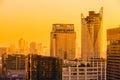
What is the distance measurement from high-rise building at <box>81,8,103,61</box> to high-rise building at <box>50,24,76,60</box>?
49 cm

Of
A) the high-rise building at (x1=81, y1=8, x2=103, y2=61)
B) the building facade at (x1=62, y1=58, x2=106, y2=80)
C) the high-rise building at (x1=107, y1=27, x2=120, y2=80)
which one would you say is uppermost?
the high-rise building at (x1=81, y1=8, x2=103, y2=61)

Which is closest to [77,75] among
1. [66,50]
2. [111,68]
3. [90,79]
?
[90,79]

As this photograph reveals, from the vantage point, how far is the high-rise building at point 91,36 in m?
15.4

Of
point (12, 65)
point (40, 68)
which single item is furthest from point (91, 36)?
point (40, 68)

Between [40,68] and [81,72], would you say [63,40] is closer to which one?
[81,72]

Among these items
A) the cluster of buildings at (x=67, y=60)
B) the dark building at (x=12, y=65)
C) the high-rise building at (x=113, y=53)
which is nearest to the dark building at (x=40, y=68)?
the cluster of buildings at (x=67, y=60)

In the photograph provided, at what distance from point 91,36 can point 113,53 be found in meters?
8.58

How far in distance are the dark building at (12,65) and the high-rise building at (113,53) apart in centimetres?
584

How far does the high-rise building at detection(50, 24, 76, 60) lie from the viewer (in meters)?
14.8

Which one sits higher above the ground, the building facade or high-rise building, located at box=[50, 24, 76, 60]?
high-rise building, located at box=[50, 24, 76, 60]

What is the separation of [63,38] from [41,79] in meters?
8.94

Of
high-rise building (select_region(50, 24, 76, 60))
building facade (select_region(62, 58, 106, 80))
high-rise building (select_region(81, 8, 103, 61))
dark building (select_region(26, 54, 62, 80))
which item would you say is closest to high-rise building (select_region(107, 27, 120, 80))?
dark building (select_region(26, 54, 62, 80))

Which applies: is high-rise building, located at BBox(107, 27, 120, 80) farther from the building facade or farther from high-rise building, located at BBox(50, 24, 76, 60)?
high-rise building, located at BBox(50, 24, 76, 60)

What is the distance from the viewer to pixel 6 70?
48.5 feet
